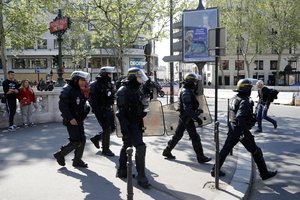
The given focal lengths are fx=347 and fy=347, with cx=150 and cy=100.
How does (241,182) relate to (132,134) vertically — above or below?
below

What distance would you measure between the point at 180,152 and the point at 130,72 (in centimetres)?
285

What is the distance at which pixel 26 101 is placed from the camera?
10.6 metres

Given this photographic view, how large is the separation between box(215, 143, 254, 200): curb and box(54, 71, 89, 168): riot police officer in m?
2.58

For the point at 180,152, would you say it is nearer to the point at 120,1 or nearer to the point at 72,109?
the point at 72,109

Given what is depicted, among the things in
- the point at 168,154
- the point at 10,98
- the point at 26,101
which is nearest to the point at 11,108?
the point at 10,98

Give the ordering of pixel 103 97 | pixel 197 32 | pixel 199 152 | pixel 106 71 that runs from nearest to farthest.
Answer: pixel 199 152 → pixel 106 71 → pixel 103 97 → pixel 197 32

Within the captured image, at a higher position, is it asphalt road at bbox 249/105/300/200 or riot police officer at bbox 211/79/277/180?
riot police officer at bbox 211/79/277/180

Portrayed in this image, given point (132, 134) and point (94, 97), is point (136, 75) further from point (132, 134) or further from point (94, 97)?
point (94, 97)

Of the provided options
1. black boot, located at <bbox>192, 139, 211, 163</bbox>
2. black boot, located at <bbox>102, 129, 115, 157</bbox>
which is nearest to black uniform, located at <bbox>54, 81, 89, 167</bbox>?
black boot, located at <bbox>102, 129, 115, 157</bbox>

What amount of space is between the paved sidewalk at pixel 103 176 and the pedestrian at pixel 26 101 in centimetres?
243

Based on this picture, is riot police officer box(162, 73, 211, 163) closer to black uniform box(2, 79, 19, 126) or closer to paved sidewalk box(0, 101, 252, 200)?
paved sidewalk box(0, 101, 252, 200)

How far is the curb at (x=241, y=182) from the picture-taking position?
486 cm

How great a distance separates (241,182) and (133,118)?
78.1 inches

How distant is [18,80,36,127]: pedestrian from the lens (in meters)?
10.5
